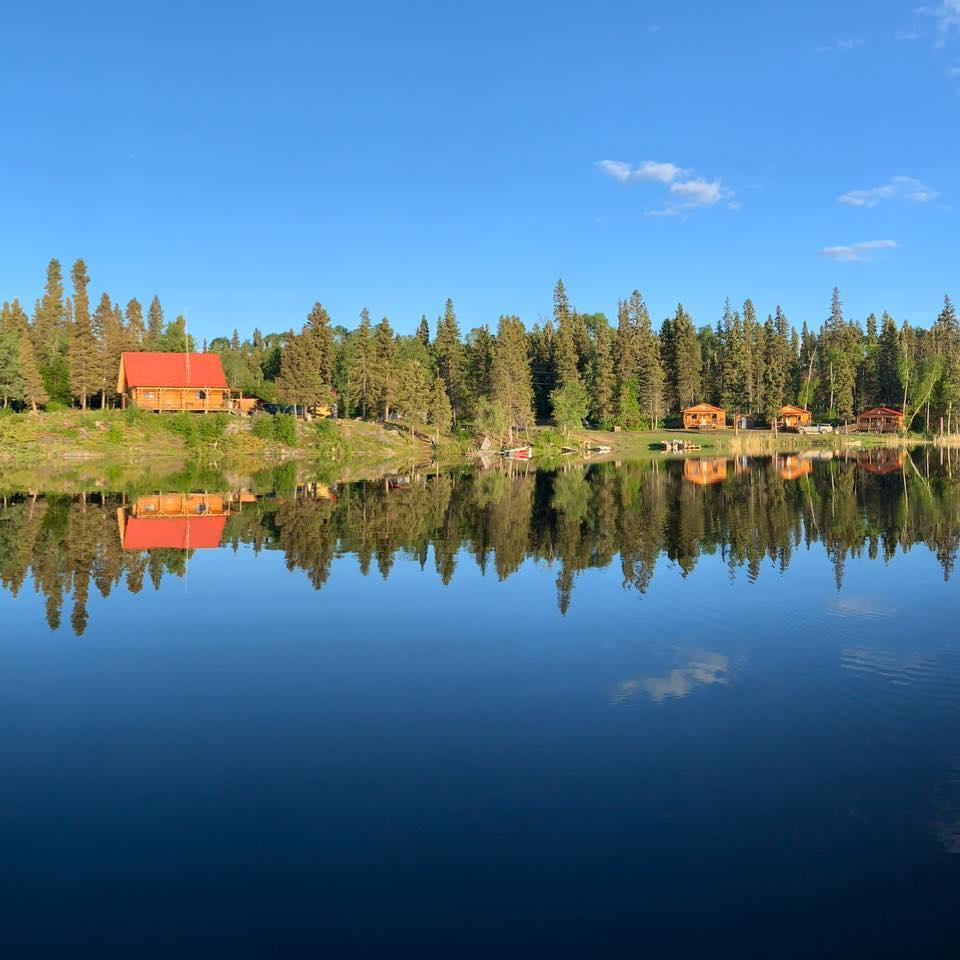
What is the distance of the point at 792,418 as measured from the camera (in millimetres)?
123938

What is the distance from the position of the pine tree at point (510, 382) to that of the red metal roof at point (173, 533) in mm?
59257

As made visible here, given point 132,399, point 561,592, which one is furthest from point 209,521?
point 132,399

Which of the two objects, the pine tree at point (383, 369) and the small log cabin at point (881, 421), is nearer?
the pine tree at point (383, 369)

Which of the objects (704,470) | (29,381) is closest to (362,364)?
(29,381)

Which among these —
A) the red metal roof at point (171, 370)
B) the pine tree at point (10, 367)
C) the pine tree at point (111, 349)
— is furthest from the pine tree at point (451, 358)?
the pine tree at point (10, 367)

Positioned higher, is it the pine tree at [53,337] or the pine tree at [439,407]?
the pine tree at [53,337]

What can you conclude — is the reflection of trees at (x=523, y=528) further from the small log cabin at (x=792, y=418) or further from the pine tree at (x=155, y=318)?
the pine tree at (x=155, y=318)

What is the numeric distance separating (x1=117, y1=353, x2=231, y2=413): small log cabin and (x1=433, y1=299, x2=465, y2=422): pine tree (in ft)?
94.6

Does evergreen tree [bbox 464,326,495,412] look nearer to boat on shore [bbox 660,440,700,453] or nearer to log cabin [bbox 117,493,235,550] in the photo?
boat on shore [bbox 660,440,700,453]

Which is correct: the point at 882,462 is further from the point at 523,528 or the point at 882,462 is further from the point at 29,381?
the point at 29,381

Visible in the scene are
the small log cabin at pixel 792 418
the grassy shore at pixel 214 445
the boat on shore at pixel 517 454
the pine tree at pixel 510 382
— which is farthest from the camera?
the small log cabin at pixel 792 418

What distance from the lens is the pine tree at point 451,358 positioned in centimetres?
10400

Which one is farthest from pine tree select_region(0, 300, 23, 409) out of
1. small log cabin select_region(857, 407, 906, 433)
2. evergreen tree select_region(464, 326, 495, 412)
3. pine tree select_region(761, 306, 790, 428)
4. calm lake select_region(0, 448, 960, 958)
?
small log cabin select_region(857, 407, 906, 433)

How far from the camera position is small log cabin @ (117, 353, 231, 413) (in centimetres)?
8462
